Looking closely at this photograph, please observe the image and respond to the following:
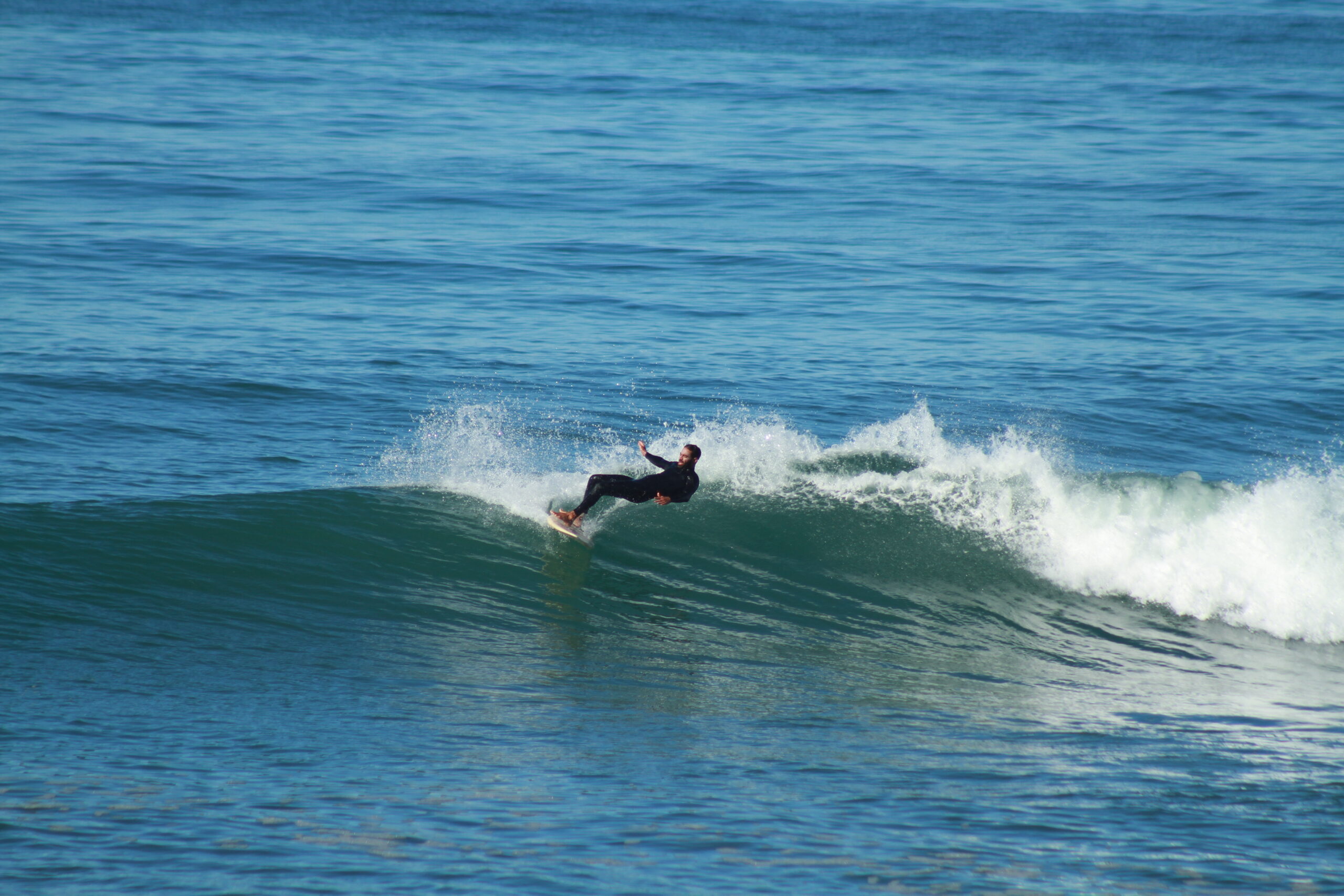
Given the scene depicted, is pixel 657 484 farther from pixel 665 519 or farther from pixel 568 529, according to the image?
pixel 665 519

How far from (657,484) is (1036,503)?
4.19 m

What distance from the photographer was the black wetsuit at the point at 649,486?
1042cm

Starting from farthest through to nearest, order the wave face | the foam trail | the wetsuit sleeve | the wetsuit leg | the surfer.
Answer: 1. the wave face
2. the foam trail
3. the wetsuit leg
4. the surfer
5. the wetsuit sleeve

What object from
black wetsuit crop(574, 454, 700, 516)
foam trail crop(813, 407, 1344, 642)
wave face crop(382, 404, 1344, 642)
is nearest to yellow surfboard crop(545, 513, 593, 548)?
black wetsuit crop(574, 454, 700, 516)

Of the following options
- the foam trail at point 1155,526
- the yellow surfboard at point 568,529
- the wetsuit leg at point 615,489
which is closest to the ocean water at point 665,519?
the foam trail at point 1155,526

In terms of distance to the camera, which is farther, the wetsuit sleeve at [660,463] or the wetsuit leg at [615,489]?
the wetsuit leg at [615,489]

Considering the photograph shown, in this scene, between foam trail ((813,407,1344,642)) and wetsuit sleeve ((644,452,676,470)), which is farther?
foam trail ((813,407,1344,642))

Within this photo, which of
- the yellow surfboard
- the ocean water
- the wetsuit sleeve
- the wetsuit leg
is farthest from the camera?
the yellow surfboard

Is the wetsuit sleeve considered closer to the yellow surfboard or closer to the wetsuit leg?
the wetsuit leg

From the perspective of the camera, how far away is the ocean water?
6453 millimetres

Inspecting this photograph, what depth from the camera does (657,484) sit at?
413 inches

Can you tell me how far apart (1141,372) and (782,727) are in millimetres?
13295

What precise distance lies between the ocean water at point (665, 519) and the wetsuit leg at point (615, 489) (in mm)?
818

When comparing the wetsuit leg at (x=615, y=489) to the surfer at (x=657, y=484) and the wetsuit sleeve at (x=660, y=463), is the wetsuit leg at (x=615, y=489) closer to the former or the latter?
the surfer at (x=657, y=484)
